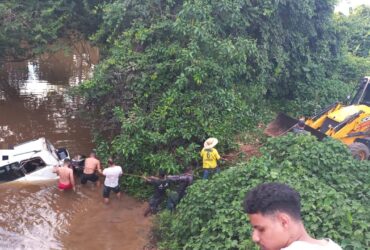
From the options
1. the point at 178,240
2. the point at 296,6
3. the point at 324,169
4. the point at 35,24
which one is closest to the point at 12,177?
the point at 178,240

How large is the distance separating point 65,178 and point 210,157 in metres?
4.12

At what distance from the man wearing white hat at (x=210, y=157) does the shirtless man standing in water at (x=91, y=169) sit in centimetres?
304

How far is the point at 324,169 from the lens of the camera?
28.8ft

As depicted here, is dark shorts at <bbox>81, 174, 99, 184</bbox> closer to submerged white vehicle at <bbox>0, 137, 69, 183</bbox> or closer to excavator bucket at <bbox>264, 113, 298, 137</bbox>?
submerged white vehicle at <bbox>0, 137, 69, 183</bbox>

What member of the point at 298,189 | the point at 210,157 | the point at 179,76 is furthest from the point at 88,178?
the point at 298,189

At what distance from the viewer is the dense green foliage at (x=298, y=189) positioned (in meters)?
6.64

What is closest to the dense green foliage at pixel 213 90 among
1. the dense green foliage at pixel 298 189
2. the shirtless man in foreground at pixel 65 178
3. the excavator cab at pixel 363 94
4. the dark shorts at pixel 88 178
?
the dense green foliage at pixel 298 189

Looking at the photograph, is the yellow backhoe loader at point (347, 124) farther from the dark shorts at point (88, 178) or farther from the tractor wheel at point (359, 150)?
the dark shorts at point (88, 178)

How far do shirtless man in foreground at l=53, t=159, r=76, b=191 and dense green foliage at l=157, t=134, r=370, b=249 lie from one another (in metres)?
3.51

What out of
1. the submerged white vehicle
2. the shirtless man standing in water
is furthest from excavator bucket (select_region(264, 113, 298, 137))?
the submerged white vehicle

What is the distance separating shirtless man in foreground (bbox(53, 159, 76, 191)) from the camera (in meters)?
11.5

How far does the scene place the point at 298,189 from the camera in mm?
7234

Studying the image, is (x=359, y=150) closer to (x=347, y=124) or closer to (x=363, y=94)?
(x=347, y=124)

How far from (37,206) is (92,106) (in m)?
3.90
